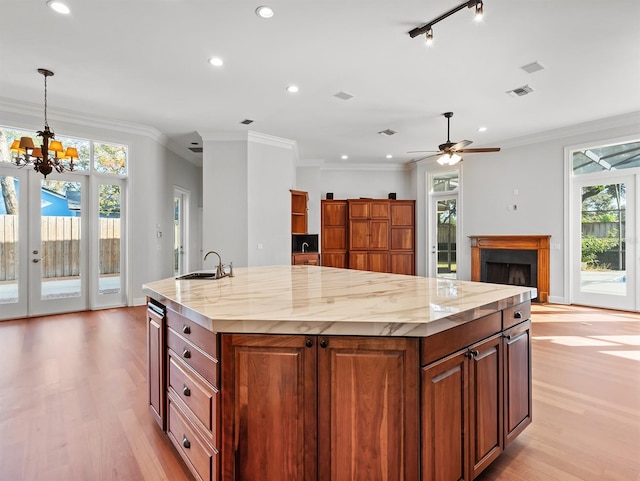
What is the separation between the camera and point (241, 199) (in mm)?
5832

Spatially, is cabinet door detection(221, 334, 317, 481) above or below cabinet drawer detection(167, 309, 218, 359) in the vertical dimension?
below

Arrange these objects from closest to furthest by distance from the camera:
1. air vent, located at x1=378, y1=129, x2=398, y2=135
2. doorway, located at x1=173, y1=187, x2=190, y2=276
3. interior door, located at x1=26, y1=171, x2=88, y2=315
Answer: interior door, located at x1=26, y1=171, x2=88, y2=315
air vent, located at x1=378, y1=129, x2=398, y2=135
doorway, located at x1=173, y1=187, x2=190, y2=276

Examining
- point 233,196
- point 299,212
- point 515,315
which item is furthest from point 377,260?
point 515,315

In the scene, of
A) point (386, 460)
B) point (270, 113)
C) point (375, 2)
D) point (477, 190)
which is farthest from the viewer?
point (477, 190)

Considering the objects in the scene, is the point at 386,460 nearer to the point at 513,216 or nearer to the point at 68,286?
the point at 68,286

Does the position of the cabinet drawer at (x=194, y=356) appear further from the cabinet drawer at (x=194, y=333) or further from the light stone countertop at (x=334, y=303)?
the light stone countertop at (x=334, y=303)

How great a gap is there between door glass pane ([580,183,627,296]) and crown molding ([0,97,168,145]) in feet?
24.5

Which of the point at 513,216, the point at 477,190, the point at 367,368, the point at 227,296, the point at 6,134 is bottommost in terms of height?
the point at 367,368

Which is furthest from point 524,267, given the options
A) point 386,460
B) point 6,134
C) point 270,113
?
point 6,134

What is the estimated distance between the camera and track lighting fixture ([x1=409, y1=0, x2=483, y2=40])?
254 cm

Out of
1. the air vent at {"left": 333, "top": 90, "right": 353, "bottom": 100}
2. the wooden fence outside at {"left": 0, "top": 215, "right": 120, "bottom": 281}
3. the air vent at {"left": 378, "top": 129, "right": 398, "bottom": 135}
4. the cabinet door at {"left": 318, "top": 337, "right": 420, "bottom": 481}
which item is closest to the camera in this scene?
the cabinet door at {"left": 318, "top": 337, "right": 420, "bottom": 481}

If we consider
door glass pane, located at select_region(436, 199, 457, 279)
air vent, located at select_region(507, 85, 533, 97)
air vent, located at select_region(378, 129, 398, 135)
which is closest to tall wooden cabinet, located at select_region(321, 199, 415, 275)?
door glass pane, located at select_region(436, 199, 457, 279)

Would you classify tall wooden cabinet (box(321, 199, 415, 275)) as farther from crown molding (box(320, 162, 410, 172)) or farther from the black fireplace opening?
the black fireplace opening

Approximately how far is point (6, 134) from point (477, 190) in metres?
8.00
